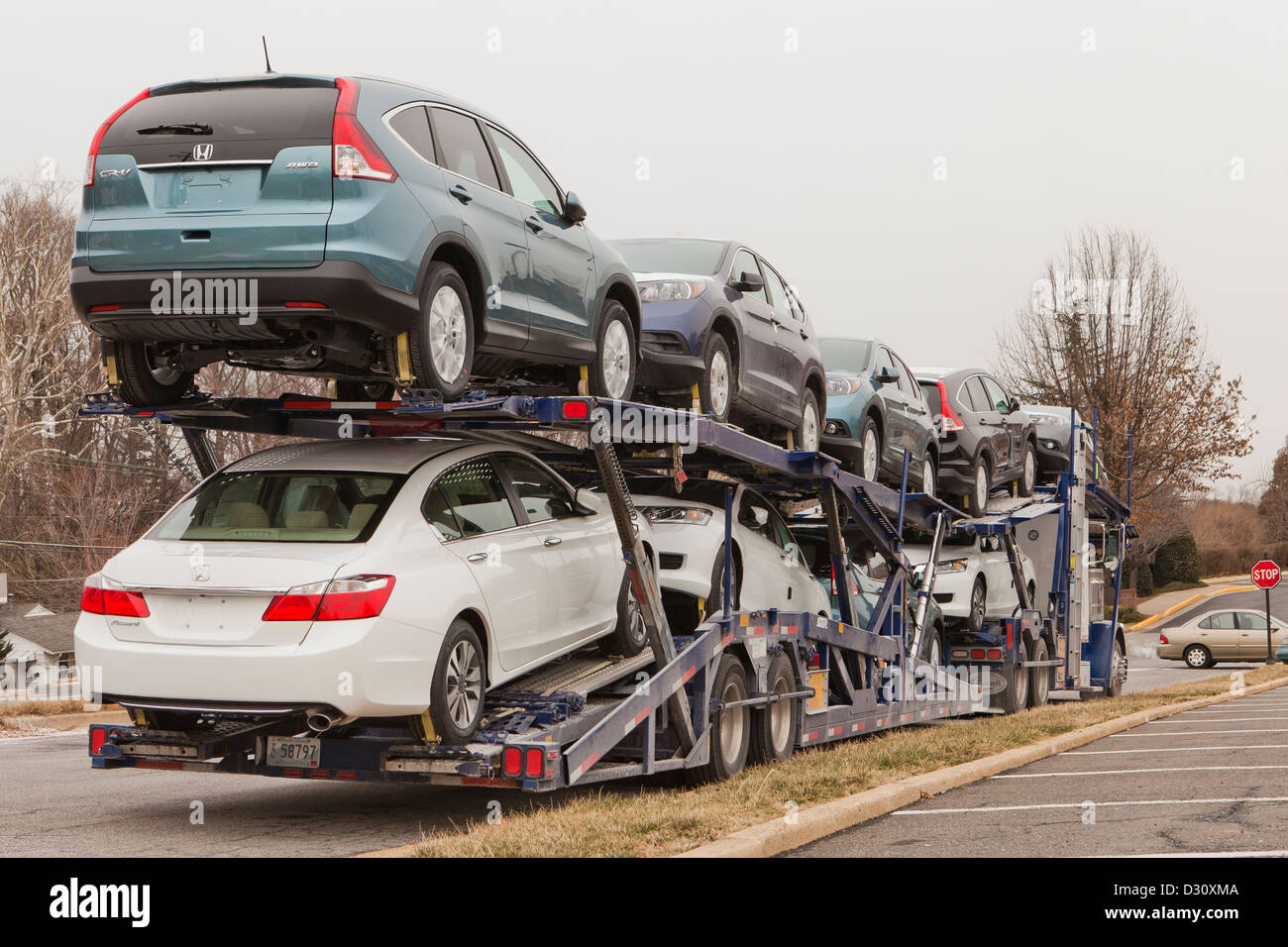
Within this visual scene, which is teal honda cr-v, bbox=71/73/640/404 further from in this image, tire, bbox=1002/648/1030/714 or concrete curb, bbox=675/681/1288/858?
tire, bbox=1002/648/1030/714

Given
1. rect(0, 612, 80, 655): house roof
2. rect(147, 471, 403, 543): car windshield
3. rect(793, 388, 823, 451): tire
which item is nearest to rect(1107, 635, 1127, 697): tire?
rect(793, 388, 823, 451): tire

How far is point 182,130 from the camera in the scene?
6840mm

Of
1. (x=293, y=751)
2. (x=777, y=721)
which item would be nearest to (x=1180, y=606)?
(x=777, y=721)

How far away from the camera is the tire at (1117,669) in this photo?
2092 centimetres

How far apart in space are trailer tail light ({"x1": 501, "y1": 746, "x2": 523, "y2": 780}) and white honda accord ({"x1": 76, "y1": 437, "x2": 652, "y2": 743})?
0.23m

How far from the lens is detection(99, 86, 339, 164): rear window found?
6.70 m

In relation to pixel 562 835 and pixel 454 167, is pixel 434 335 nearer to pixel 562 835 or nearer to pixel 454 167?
pixel 454 167

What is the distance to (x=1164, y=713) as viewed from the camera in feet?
53.1

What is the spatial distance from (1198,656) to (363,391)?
103 feet

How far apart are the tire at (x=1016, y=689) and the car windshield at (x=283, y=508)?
11009mm

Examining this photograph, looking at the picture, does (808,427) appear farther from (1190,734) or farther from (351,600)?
(351,600)

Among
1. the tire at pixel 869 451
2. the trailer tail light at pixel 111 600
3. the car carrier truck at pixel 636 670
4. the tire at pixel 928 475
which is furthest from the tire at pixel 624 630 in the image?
the tire at pixel 928 475

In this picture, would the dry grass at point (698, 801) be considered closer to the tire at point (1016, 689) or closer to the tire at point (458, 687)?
the tire at point (458, 687)
